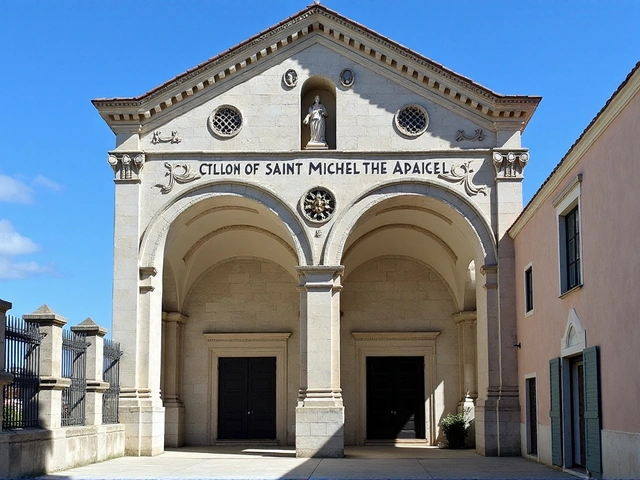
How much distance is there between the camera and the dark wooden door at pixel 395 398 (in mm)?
28688

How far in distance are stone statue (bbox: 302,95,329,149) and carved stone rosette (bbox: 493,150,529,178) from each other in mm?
4550

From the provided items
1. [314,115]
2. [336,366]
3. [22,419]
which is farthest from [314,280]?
[22,419]

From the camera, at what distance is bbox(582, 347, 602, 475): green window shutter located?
606 inches

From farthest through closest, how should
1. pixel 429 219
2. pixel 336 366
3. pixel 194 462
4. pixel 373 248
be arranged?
pixel 373 248 → pixel 429 219 → pixel 336 366 → pixel 194 462

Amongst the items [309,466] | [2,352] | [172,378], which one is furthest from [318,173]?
[2,352]

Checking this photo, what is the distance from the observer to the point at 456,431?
87.0ft

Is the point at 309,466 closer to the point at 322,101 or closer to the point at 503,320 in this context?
the point at 503,320

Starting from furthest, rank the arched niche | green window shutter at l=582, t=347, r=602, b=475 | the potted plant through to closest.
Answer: the potted plant
the arched niche
green window shutter at l=582, t=347, r=602, b=475

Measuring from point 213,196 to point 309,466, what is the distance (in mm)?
7718

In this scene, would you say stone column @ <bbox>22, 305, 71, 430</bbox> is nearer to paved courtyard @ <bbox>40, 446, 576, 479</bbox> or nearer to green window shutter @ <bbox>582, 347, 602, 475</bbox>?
paved courtyard @ <bbox>40, 446, 576, 479</bbox>

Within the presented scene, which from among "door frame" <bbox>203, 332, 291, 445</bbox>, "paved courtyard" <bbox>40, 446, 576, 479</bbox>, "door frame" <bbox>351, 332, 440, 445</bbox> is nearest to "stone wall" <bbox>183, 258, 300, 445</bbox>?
"door frame" <bbox>203, 332, 291, 445</bbox>

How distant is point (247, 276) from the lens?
29672mm

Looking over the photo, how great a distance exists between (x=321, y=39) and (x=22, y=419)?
42.3 feet

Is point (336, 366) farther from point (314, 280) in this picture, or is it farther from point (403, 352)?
point (403, 352)
